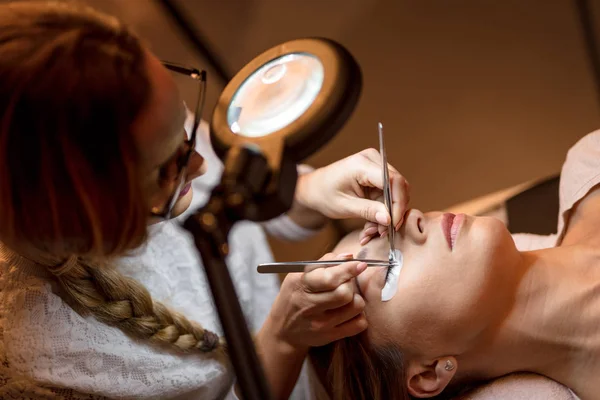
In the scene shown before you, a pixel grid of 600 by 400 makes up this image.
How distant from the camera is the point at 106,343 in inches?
32.9

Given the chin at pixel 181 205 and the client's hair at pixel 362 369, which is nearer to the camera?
the chin at pixel 181 205

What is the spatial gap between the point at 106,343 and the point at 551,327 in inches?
24.7

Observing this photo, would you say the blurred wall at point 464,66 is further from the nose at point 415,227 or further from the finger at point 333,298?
the finger at point 333,298

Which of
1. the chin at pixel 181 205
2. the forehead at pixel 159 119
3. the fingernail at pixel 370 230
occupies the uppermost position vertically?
the forehead at pixel 159 119

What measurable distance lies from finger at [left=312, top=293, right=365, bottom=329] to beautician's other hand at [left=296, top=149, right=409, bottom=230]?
4.4 inches

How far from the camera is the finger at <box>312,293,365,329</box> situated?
729 millimetres

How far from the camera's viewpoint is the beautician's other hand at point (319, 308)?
683 millimetres

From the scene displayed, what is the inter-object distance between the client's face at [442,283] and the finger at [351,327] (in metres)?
0.05

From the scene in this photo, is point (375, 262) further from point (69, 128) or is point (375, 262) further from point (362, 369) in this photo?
point (69, 128)

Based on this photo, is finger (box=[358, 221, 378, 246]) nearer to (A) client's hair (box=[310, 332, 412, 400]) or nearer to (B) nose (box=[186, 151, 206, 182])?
→ (A) client's hair (box=[310, 332, 412, 400])

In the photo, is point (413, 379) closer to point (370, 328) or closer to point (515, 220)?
point (370, 328)

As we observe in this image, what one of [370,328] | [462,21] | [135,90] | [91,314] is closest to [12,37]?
[135,90]

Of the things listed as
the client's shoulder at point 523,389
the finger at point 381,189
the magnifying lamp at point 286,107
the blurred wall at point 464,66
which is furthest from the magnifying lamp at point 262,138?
the blurred wall at point 464,66

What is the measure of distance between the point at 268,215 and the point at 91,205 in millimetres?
158
